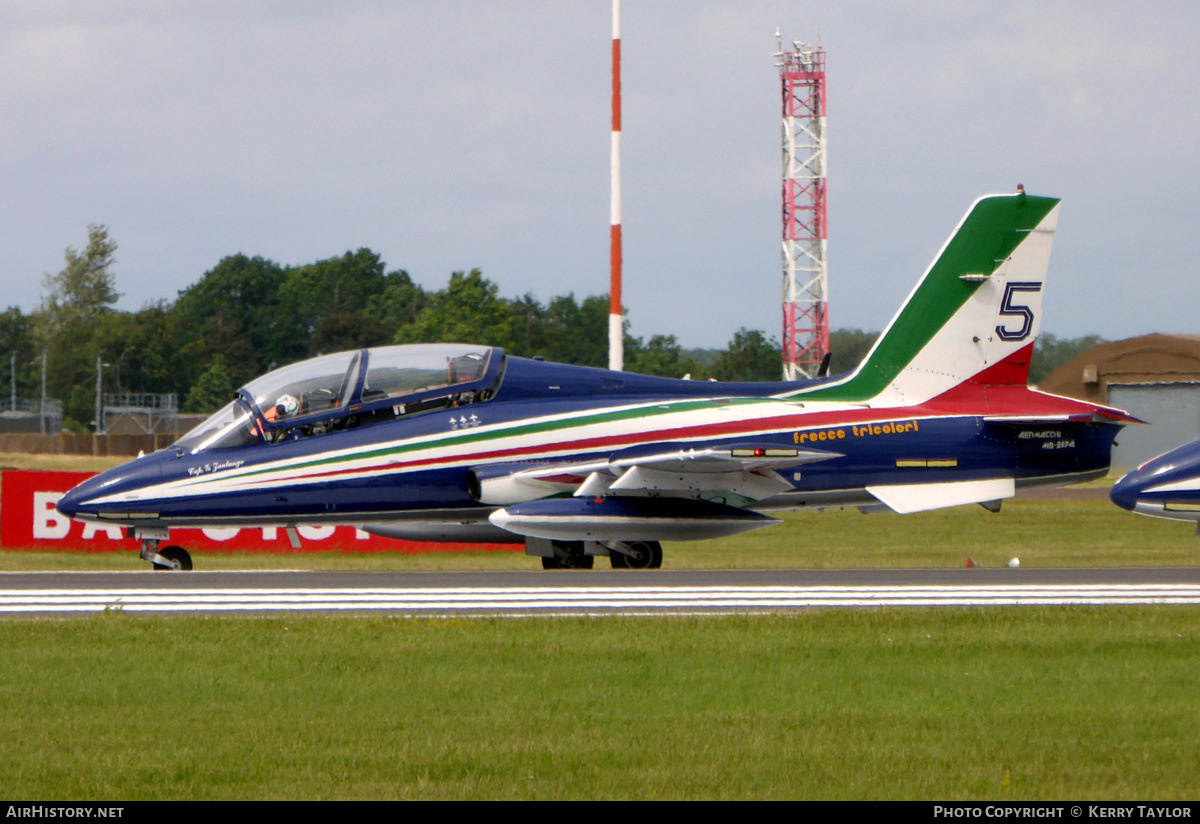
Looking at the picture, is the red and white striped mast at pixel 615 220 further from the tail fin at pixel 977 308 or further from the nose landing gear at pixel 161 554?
the nose landing gear at pixel 161 554

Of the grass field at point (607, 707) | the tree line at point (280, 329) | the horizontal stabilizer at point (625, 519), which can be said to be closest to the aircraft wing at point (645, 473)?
the horizontal stabilizer at point (625, 519)

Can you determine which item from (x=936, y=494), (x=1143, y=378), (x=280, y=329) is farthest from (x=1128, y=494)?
(x=280, y=329)

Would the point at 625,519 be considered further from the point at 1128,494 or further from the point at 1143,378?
the point at 1143,378

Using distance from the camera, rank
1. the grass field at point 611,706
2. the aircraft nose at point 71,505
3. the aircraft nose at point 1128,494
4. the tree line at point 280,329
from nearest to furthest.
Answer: the grass field at point 611,706 < the aircraft nose at point 71,505 < the aircraft nose at point 1128,494 < the tree line at point 280,329

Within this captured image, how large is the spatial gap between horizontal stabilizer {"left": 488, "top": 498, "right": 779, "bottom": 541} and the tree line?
4007 cm

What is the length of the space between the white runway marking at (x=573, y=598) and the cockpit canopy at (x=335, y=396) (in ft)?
11.0

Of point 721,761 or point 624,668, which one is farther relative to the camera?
point 624,668

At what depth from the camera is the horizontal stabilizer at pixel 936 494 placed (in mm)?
15922

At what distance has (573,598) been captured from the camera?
11.2m

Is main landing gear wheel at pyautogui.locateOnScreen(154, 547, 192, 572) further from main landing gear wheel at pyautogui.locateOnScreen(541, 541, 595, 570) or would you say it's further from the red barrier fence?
the red barrier fence

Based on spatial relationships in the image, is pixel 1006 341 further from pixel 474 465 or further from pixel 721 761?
pixel 721 761

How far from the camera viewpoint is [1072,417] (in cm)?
1628

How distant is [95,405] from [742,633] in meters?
75.9

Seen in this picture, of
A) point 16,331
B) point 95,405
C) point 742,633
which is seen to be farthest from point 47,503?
point 16,331
